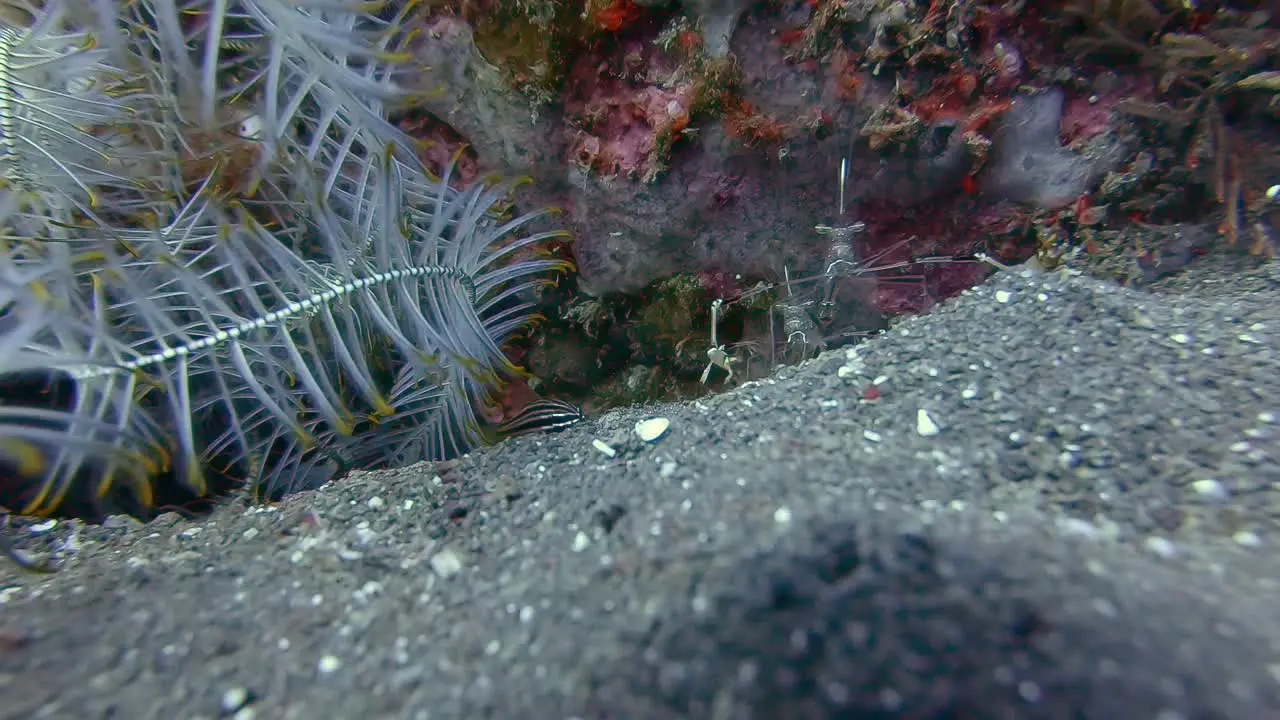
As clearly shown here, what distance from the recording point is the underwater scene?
1062 millimetres

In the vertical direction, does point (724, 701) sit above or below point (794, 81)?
below

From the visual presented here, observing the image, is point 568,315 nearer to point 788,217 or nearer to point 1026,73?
point 788,217

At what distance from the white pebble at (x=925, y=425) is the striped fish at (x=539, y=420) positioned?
142 cm

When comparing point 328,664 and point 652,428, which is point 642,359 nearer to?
point 652,428

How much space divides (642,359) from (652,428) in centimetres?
138

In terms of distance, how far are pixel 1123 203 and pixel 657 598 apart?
2.58 m

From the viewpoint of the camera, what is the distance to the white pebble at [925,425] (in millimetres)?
1595

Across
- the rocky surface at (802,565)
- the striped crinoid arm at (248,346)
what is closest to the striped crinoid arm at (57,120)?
the striped crinoid arm at (248,346)

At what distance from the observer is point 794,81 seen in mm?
2467

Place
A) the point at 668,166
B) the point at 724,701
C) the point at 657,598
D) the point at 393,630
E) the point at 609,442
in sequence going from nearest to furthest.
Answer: the point at 724,701 < the point at 657,598 < the point at 393,630 < the point at 609,442 < the point at 668,166

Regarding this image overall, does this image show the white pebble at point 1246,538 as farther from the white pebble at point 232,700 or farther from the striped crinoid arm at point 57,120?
the striped crinoid arm at point 57,120

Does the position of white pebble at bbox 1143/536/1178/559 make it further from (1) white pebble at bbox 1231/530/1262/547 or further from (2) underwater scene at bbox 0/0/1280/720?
(1) white pebble at bbox 1231/530/1262/547

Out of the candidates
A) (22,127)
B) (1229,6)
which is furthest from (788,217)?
(22,127)

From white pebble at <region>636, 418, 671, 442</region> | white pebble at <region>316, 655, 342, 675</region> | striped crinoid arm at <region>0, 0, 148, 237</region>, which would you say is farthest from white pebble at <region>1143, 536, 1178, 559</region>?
striped crinoid arm at <region>0, 0, 148, 237</region>
